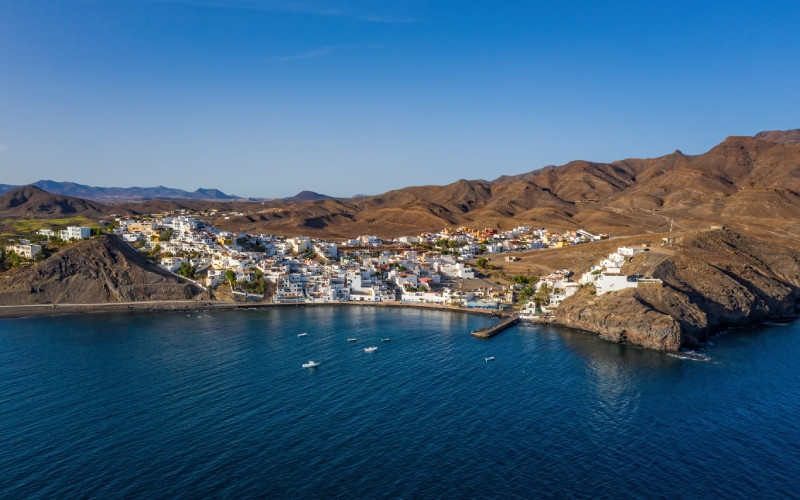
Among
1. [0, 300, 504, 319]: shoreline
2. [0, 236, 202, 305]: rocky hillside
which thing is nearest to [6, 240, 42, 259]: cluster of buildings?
[0, 236, 202, 305]: rocky hillside

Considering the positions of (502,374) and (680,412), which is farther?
(502,374)

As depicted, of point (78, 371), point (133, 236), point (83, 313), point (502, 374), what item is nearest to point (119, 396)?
point (78, 371)

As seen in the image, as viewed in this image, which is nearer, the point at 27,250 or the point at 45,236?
the point at 27,250

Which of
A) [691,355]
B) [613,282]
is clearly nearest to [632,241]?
[613,282]

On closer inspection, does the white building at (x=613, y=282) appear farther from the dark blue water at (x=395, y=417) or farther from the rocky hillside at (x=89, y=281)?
the rocky hillside at (x=89, y=281)

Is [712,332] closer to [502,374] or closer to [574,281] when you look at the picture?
[574,281]

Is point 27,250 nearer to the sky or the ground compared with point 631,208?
nearer to the ground

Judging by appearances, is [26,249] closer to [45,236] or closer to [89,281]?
[45,236]
